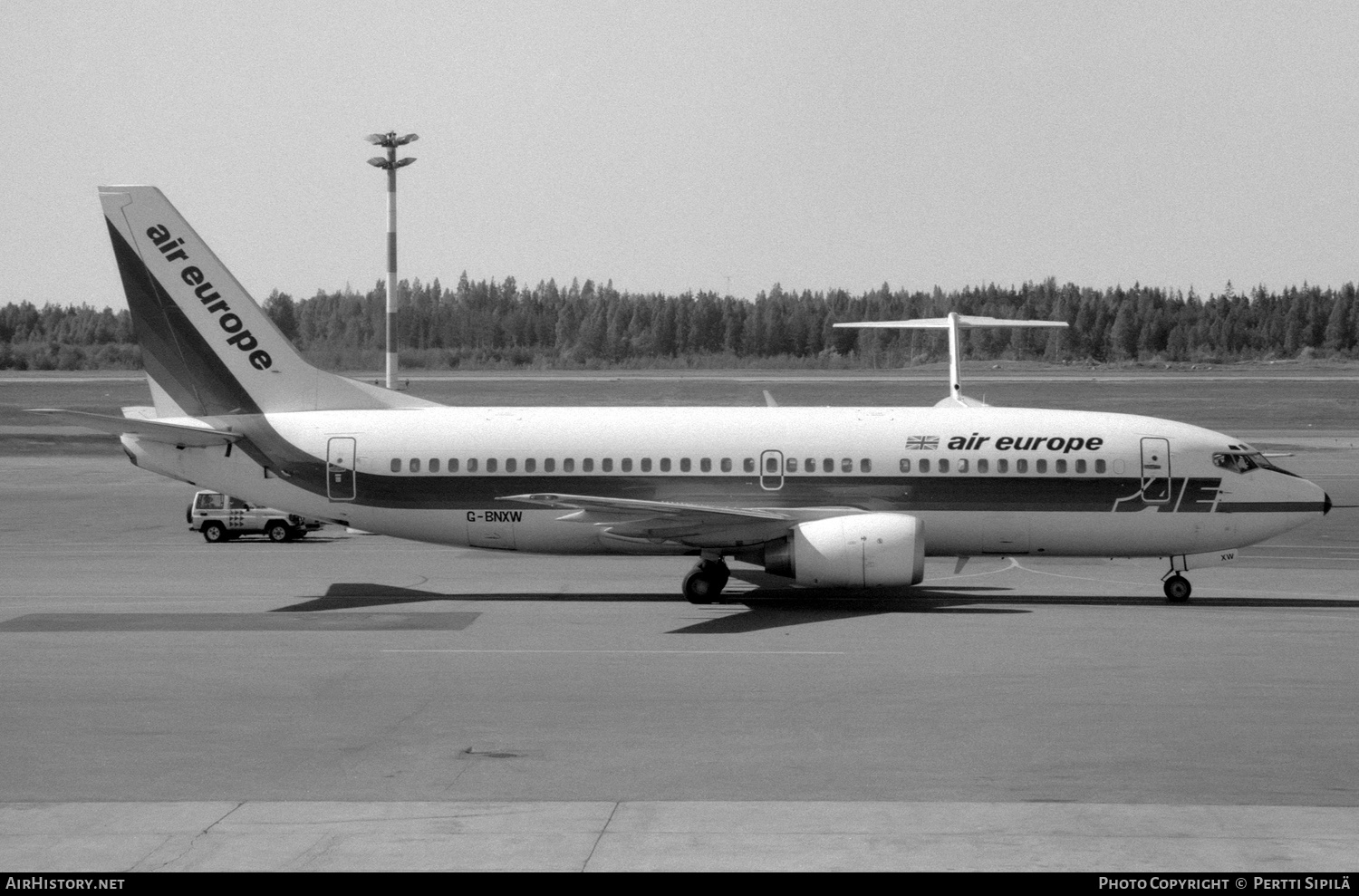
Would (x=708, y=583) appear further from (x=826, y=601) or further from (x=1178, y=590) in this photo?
(x=1178, y=590)

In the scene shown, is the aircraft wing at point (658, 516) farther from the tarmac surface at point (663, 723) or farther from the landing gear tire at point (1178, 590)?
the landing gear tire at point (1178, 590)

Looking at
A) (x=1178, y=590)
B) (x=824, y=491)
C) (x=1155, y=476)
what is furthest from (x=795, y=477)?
(x=1178, y=590)

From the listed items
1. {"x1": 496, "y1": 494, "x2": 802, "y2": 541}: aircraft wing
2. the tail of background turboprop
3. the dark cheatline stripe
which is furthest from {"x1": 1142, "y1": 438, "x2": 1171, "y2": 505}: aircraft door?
the tail of background turboprop

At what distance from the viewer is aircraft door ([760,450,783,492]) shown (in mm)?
30625

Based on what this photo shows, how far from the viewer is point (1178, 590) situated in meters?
30.1

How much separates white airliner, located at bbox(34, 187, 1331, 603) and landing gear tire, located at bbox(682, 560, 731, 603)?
0.09ft

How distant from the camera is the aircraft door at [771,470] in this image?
3062 centimetres

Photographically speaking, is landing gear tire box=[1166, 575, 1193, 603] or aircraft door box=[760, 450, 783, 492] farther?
aircraft door box=[760, 450, 783, 492]

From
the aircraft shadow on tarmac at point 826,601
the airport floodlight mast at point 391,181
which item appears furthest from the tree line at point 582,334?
the aircraft shadow on tarmac at point 826,601

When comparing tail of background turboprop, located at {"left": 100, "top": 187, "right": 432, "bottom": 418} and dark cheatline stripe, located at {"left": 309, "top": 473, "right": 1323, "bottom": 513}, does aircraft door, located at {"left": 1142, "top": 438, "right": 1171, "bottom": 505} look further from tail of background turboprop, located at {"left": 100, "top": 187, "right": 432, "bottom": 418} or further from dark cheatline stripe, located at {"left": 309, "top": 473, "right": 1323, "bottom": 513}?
tail of background turboprop, located at {"left": 100, "top": 187, "right": 432, "bottom": 418}

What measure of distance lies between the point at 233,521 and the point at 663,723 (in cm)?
2622
